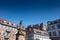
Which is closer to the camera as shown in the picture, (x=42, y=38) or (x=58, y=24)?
(x=58, y=24)

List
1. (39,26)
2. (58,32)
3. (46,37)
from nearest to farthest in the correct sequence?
(58,32) → (46,37) → (39,26)

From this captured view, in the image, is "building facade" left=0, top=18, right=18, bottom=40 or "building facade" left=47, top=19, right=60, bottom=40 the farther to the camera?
"building facade" left=0, top=18, right=18, bottom=40

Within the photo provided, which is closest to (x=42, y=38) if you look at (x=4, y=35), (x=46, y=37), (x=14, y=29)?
(x=46, y=37)

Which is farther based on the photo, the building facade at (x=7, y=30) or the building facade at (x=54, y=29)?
the building facade at (x=7, y=30)

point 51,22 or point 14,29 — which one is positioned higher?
point 51,22

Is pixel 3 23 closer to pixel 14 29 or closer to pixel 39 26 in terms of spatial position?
pixel 14 29

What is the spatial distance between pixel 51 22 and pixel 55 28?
3967 millimetres

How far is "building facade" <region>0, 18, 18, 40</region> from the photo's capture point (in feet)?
142

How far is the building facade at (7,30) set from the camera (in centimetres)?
4334

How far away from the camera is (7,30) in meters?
45.8

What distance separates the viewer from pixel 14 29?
49.7 meters

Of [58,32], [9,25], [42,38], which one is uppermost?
[9,25]

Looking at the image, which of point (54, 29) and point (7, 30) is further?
point (7, 30)

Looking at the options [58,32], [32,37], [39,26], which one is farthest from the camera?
[39,26]
